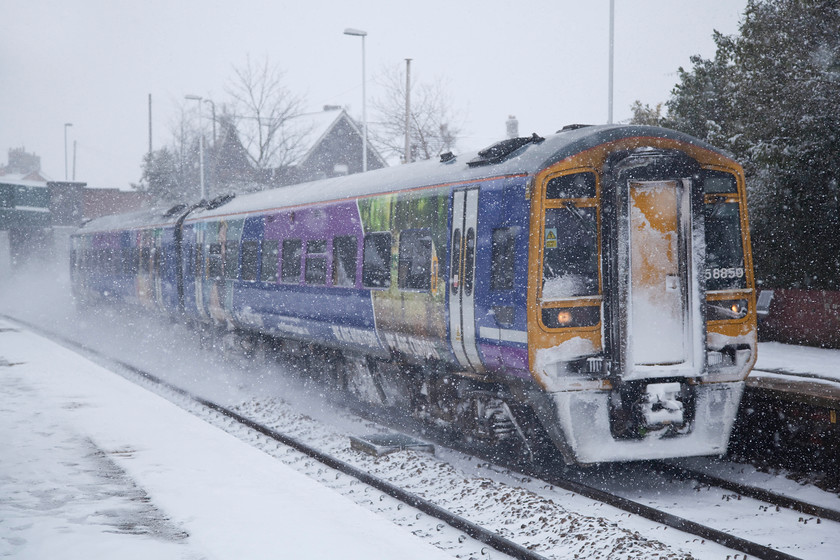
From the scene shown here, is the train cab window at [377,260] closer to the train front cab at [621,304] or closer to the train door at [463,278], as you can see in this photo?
the train door at [463,278]

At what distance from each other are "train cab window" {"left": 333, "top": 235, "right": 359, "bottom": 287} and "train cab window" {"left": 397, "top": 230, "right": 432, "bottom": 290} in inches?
47.8

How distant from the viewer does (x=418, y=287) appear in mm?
9117

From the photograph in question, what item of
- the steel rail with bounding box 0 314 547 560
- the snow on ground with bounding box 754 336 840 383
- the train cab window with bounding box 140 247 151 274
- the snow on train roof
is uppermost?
the snow on train roof

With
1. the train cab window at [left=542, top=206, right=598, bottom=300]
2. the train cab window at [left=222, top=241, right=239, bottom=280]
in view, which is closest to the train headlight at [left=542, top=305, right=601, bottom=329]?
the train cab window at [left=542, top=206, right=598, bottom=300]

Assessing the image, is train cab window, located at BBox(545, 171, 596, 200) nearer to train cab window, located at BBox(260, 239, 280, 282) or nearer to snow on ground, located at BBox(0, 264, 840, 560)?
snow on ground, located at BBox(0, 264, 840, 560)

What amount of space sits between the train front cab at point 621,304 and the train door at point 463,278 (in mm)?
982

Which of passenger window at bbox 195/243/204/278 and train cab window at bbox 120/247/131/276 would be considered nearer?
passenger window at bbox 195/243/204/278

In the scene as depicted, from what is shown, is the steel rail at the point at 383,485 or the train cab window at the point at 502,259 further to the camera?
the train cab window at the point at 502,259

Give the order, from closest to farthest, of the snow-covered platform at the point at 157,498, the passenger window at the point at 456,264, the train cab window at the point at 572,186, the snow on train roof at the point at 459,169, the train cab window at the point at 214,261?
the snow-covered platform at the point at 157,498, the train cab window at the point at 572,186, the snow on train roof at the point at 459,169, the passenger window at the point at 456,264, the train cab window at the point at 214,261

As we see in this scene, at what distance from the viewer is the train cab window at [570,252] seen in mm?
7324

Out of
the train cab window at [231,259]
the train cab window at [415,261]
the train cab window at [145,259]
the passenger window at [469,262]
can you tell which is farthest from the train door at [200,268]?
the passenger window at [469,262]

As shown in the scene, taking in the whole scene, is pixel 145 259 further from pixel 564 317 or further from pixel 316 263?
pixel 564 317

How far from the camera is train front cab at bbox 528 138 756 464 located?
7.21 meters

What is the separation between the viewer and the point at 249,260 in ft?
45.9
